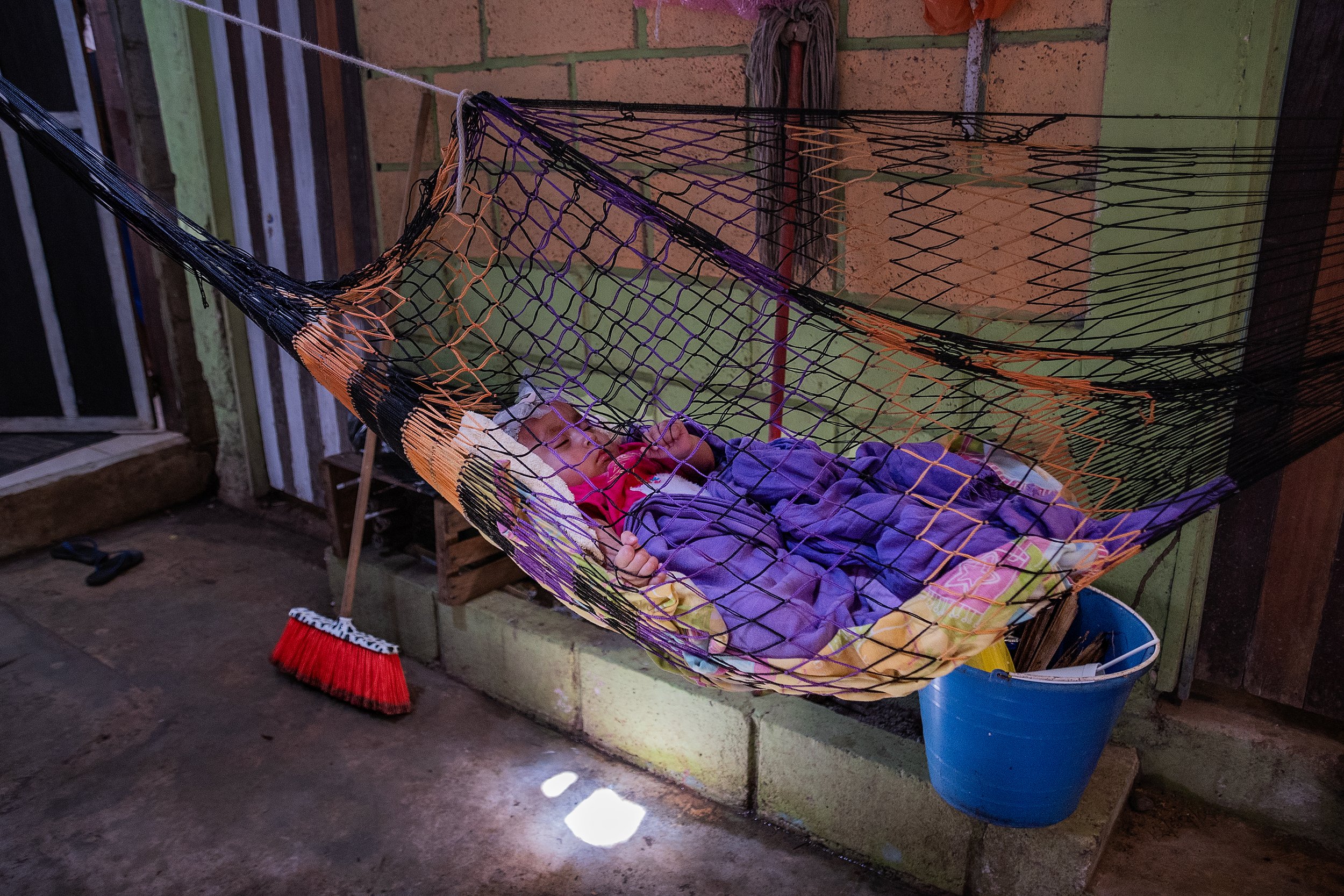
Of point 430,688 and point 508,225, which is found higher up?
point 508,225

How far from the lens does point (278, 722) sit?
2.03 m

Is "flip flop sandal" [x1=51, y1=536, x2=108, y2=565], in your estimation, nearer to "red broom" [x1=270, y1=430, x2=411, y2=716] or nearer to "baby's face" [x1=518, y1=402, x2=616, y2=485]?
"red broom" [x1=270, y1=430, x2=411, y2=716]

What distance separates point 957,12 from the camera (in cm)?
152

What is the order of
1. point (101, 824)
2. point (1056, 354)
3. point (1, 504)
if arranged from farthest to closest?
point (1, 504)
point (101, 824)
point (1056, 354)

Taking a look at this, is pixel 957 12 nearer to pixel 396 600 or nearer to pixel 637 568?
pixel 637 568

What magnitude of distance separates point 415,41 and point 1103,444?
1.91 metres

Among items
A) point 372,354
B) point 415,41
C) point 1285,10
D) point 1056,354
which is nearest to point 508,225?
point 415,41

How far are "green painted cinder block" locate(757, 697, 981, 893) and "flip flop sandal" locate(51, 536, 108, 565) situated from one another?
220 cm

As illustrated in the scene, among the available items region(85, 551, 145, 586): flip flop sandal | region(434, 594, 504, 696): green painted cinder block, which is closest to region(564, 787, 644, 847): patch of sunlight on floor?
region(434, 594, 504, 696): green painted cinder block

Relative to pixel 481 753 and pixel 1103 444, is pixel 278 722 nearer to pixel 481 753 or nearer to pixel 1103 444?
pixel 481 753

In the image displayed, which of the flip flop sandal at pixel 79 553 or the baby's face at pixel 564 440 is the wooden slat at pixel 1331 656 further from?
the flip flop sandal at pixel 79 553

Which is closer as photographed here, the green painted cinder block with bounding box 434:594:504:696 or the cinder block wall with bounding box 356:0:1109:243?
the cinder block wall with bounding box 356:0:1109:243

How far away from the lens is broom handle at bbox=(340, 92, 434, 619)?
2.08 m

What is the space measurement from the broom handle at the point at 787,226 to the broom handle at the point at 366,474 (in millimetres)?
839
